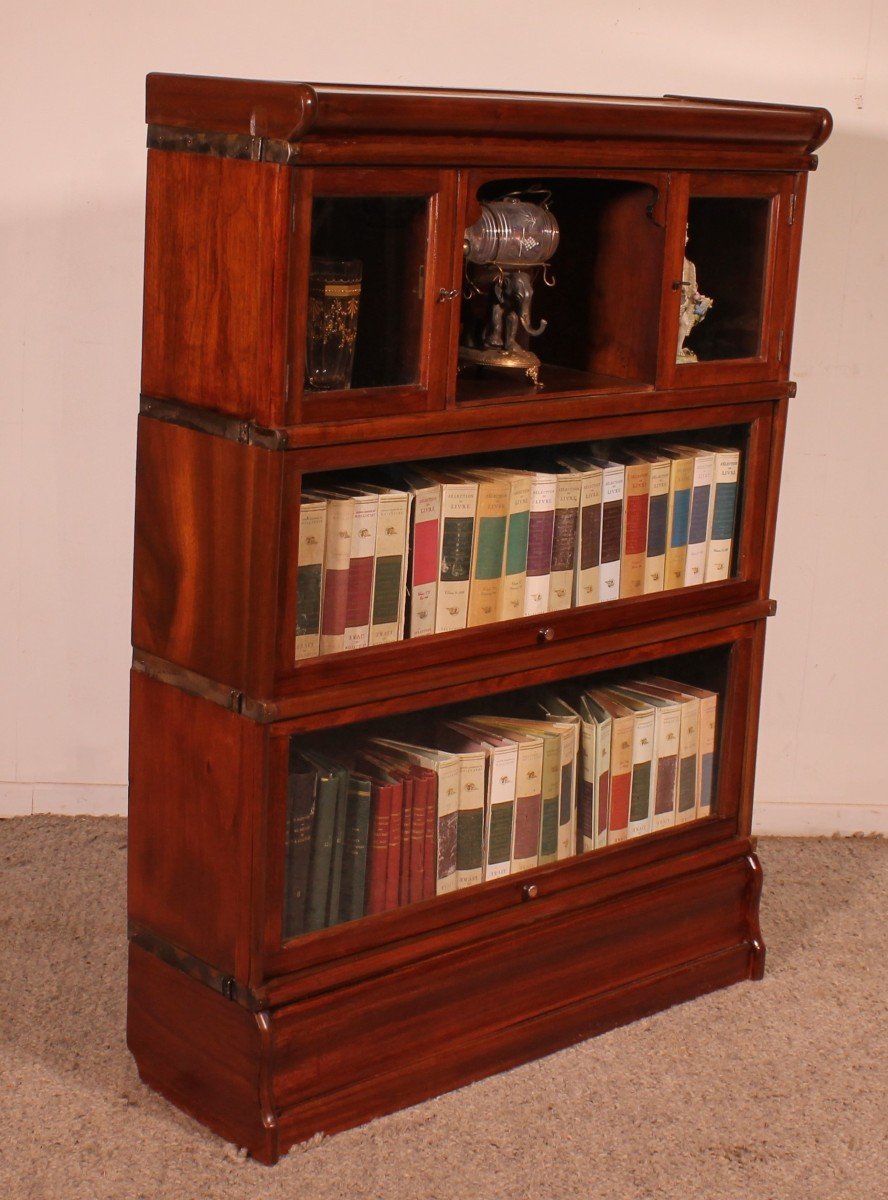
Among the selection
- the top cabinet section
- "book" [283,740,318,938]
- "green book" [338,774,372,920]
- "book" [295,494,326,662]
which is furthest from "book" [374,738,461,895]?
the top cabinet section

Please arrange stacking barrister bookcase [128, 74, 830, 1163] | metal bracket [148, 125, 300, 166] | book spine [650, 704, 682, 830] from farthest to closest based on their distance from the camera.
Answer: book spine [650, 704, 682, 830] → stacking barrister bookcase [128, 74, 830, 1163] → metal bracket [148, 125, 300, 166]

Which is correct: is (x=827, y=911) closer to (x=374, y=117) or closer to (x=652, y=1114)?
(x=652, y=1114)

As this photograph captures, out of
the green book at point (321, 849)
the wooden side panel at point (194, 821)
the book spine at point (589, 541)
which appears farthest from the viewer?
the book spine at point (589, 541)

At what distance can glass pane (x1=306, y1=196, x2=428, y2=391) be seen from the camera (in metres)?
2.13

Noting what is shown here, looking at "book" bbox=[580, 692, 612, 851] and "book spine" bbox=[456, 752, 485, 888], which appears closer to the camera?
"book spine" bbox=[456, 752, 485, 888]

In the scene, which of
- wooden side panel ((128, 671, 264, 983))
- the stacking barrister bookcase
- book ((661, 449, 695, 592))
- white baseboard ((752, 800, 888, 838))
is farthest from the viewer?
white baseboard ((752, 800, 888, 838))

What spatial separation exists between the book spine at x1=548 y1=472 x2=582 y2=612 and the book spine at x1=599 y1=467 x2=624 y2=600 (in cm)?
6

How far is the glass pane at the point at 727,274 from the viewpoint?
8.63 ft

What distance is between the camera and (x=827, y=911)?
327 cm

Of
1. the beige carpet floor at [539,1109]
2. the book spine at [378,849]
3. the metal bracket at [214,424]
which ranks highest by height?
the metal bracket at [214,424]

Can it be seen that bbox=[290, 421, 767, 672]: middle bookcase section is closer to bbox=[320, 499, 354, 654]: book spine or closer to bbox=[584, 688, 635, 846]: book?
bbox=[320, 499, 354, 654]: book spine

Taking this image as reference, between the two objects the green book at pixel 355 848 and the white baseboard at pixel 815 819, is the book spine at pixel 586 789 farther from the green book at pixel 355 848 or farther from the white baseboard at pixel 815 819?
the white baseboard at pixel 815 819

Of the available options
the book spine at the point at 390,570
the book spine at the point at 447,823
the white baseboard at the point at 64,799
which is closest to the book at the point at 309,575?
the book spine at the point at 390,570

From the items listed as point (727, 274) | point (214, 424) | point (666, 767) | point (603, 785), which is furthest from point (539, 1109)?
point (727, 274)
